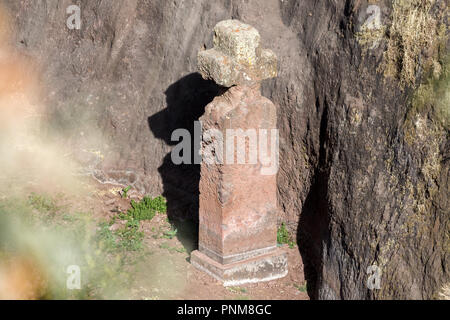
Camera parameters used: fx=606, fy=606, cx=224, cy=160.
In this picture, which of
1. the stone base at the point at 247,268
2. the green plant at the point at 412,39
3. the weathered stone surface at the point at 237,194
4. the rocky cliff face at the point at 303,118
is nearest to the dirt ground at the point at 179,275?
the stone base at the point at 247,268

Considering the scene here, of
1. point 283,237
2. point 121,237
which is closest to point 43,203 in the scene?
point 121,237

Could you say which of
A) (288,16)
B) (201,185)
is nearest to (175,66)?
(288,16)

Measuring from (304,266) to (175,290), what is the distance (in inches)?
76.1

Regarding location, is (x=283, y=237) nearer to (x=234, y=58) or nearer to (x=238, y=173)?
(x=238, y=173)

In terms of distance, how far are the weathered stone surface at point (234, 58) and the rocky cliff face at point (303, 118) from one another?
4.31 ft

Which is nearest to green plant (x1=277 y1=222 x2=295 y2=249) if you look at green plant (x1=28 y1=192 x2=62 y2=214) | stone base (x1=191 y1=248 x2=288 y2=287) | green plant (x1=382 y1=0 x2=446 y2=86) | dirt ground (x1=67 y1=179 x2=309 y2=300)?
dirt ground (x1=67 y1=179 x2=309 y2=300)

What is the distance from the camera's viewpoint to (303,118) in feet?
27.6

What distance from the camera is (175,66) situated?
32.5ft

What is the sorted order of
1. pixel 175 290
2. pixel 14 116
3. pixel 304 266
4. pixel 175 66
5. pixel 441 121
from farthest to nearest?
1. pixel 14 116
2. pixel 175 66
3. pixel 304 266
4. pixel 175 290
5. pixel 441 121

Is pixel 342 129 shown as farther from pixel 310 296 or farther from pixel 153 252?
pixel 153 252

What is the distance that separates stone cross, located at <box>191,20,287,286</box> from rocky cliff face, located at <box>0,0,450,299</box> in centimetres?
80

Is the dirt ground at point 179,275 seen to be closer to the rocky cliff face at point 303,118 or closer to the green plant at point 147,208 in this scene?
the green plant at point 147,208

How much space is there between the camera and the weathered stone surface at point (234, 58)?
7.01 m

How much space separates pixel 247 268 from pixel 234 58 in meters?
2.67
